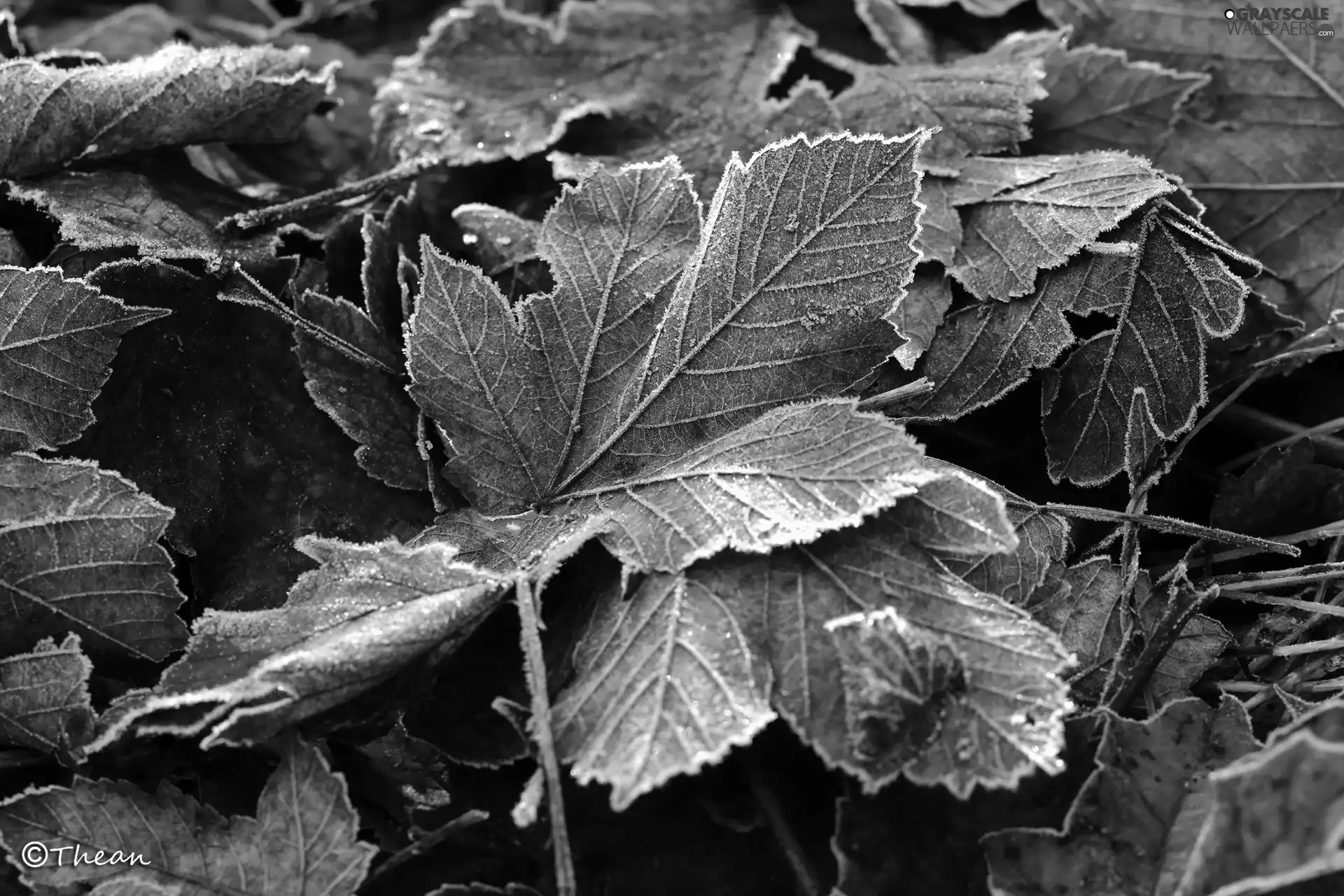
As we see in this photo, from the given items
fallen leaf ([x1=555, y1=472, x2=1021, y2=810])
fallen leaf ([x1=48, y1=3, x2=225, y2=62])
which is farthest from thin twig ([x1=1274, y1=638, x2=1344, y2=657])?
fallen leaf ([x1=48, y1=3, x2=225, y2=62])

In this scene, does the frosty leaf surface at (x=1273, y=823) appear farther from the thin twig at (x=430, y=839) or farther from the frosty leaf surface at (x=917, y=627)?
the thin twig at (x=430, y=839)

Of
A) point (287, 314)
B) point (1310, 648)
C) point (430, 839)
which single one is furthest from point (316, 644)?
point (1310, 648)

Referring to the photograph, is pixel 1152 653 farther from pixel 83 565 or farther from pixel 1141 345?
pixel 83 565

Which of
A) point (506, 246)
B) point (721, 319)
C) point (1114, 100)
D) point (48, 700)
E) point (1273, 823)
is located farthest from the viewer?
point (1114, 100)

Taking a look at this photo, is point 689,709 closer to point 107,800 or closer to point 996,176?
point 107,800

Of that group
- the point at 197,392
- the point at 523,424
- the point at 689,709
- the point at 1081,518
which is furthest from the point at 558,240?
the point at 1081,518

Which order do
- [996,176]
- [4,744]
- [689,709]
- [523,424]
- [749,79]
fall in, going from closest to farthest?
1. [689,709]
2. [4,744]
3. [523,424]
4. [996,176]
5. [749,79]

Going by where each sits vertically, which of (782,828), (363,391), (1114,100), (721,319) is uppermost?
(1114,100)

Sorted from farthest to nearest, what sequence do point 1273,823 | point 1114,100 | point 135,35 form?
point 135,35 < point 1114,100 < point 1273,823
